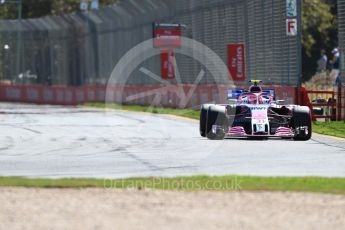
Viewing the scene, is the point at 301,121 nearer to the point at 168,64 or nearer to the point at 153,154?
the point at 153,154

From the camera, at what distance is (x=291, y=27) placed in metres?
30.2

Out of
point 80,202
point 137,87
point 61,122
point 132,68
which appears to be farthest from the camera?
point 132,68

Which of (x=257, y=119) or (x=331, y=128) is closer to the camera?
(x=257, y=119)

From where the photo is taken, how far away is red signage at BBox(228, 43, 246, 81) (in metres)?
35.7

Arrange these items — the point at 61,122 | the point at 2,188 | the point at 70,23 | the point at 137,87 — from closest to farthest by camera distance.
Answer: the point at 2,188 < the point at 61,122 < the point at 137,87 < the point at 70,23

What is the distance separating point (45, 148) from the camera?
20.4 metres

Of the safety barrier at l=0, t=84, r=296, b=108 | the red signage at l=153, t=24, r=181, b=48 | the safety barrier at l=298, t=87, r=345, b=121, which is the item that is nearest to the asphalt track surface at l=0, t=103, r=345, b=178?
the safety barrier at l=298, t=87, r=345, b=121

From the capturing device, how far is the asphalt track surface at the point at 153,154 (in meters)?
15.3

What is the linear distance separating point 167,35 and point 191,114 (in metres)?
6.99

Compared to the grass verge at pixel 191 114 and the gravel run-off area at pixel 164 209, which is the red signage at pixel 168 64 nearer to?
the grass verge at pixel 191 114

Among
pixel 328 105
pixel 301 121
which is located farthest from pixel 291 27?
pixel 301 121

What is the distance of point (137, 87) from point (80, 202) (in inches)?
1397

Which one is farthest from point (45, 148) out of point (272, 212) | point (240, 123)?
point (272, 212)

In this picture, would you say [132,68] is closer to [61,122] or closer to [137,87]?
[137,87]
